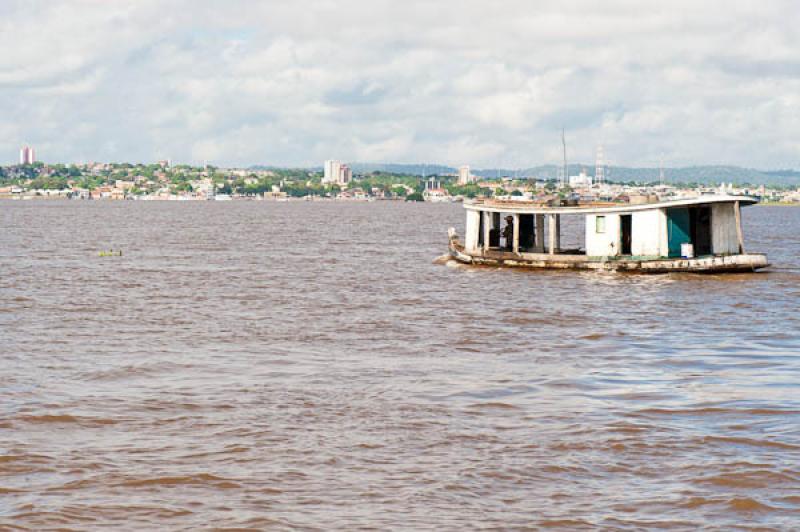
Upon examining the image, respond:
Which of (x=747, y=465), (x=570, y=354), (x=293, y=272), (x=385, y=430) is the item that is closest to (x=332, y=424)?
(x=385, y=430)

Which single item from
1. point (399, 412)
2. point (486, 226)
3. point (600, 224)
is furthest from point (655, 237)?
point (399, 412)

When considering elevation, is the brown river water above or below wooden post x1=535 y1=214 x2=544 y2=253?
below

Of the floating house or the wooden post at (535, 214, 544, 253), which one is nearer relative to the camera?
the floating house

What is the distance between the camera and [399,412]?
17.0m

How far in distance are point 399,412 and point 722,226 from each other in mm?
27022

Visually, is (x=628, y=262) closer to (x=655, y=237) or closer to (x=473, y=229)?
(x=655, y=237)

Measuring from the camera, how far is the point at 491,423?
16266 mm

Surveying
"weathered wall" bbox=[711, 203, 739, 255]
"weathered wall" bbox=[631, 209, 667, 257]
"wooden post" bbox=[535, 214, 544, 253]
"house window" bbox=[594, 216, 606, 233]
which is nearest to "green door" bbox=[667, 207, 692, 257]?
"weathered wall" bbox=[631, 209, 667, 257]

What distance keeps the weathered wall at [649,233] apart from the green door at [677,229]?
250 mm

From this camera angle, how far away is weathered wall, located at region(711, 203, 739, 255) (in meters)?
40.8

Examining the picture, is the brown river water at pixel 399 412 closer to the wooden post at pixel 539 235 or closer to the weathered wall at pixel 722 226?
the weathered wall at pixel 722 226

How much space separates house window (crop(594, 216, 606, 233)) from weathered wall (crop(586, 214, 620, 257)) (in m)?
0.06

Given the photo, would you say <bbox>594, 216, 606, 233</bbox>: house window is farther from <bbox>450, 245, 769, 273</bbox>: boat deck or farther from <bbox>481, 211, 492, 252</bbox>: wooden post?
<bbox>481, 211, 492, 252</bbox>: wooden post

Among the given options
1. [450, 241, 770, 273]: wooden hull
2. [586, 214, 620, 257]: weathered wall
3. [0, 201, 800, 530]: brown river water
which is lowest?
[0, 201, 800, 530]: brown river water
